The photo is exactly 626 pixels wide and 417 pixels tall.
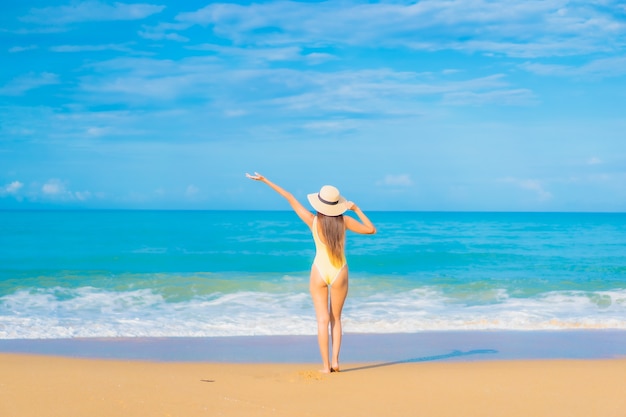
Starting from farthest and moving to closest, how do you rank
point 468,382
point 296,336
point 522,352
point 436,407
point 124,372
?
point 296,336 < point 522,352 < point 124,372 < point 468,382 < point 436,407

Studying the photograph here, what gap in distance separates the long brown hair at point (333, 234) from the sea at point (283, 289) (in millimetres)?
3637

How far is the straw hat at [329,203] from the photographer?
653 centimetres

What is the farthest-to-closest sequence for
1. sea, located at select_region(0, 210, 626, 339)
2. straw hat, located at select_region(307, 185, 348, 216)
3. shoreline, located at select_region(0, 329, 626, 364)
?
sea, located at select_region(0, 210, 626, 339), shoreline, located at select_region(0, 329, 626, 364), straw hat, located at select_region(307, 185, 348, 216)

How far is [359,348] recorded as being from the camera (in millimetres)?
8594

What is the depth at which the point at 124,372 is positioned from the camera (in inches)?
272

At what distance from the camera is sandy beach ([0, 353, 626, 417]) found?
551 cm

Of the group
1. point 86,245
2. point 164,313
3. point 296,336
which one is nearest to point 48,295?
point 164,313

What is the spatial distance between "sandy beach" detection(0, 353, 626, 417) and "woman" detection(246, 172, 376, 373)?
449 mm

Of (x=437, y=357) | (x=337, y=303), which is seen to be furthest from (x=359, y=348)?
(x=337, y=303)

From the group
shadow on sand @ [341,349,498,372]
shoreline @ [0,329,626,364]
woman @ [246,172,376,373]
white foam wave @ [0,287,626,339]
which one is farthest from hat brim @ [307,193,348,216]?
white foam wave @ [0,287,626,339]

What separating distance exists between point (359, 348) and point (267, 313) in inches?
160

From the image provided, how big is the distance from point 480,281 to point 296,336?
31.0 feet

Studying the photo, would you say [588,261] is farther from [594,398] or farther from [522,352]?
[594,398]

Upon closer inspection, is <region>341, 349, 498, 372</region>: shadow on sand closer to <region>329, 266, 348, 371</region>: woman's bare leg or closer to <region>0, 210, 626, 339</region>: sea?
<region>329, 266, 348, 371</region>: woman's bare leg
